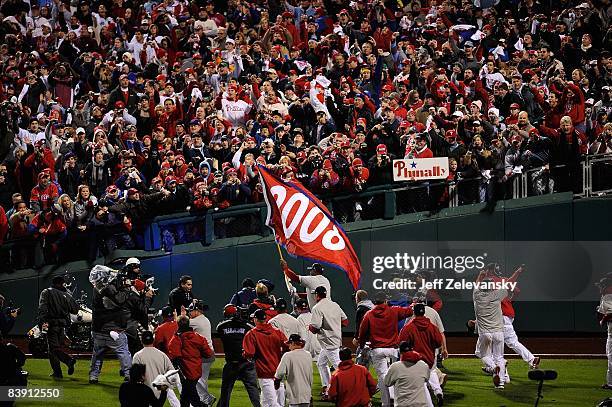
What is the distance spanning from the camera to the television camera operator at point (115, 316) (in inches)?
789

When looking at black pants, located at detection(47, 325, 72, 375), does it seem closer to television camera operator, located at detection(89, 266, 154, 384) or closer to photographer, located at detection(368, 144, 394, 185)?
television camera operator, located at detection(89, 266, 154, 384)

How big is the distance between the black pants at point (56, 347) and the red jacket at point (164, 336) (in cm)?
323

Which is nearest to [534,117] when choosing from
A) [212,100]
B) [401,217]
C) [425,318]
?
[401,217]

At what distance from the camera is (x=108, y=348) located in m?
20.2

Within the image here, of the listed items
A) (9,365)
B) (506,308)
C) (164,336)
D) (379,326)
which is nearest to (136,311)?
(164,336)

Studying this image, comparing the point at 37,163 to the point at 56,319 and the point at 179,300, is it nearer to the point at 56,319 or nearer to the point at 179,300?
the point at 56,319

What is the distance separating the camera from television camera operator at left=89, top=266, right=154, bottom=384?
2005cm

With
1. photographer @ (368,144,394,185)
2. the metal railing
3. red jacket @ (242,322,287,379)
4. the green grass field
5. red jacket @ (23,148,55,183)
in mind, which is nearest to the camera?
red jacket @ (242,322,287,379)

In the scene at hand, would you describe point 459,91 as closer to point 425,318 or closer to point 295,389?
point 425,318

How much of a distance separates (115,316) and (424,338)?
4.98 metres

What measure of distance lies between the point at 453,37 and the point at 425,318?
10.7 metres

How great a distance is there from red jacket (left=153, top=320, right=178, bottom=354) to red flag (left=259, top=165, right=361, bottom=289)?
334 cm

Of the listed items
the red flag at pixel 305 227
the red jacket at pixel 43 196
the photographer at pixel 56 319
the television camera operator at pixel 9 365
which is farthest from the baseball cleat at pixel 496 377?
the red jacket at pixel 43 196

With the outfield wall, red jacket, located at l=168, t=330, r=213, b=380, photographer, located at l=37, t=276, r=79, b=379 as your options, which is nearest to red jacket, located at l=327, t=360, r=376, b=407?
red jacket, located at l=168, t=330, r=213, b=380
